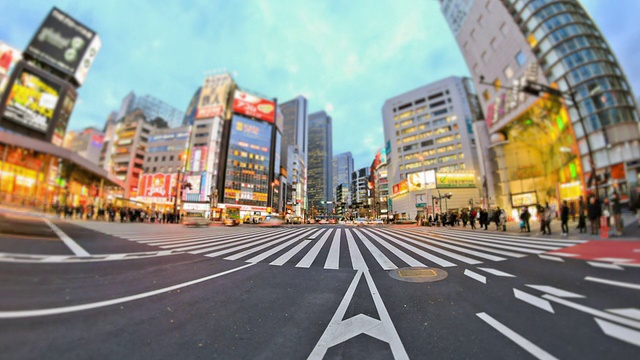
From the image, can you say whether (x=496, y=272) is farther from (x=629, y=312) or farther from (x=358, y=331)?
(x=358, y=331)

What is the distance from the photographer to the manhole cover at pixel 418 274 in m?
4.72

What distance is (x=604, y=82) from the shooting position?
907 inches

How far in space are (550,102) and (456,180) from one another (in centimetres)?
2714

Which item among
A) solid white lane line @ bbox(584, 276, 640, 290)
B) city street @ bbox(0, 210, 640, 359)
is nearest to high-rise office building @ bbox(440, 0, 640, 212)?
solid white lane line @ bbox(584, 276, 640, 290)

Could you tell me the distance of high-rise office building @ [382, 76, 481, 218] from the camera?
5228 centimetres

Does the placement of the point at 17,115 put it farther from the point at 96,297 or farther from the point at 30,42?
the point at 96,297

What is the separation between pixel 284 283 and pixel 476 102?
82583 millimetres

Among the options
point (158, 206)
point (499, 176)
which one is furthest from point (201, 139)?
point (499, 176)

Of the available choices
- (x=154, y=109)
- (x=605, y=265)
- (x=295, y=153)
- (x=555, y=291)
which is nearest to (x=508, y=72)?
(x=605, y=265)

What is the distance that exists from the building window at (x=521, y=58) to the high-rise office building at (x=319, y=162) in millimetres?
147614

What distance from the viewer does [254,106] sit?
77188mm

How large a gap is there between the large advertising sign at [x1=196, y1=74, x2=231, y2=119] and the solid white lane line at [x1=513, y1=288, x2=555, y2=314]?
8063cm

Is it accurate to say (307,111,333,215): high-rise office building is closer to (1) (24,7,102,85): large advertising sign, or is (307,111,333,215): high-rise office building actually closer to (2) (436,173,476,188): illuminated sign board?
(2) (436,173,476,188): illuminated sign board

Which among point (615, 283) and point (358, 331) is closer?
point (358, 331)
